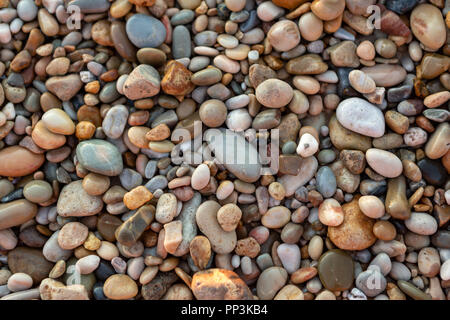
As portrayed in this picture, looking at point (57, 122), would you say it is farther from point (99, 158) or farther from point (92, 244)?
point (92, 244)

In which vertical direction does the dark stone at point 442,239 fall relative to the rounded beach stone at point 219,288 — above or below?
above

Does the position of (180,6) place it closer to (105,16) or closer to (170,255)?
(105,16)

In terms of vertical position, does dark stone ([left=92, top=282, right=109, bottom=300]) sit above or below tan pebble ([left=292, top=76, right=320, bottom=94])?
below

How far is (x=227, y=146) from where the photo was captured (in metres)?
1.26

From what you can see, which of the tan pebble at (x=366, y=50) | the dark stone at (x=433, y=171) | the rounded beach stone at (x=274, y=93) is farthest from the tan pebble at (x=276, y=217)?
the tan pebble at (x=366, y=50)

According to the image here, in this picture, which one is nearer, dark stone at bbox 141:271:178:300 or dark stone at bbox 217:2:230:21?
dark stone at bbox 141:271:178:300

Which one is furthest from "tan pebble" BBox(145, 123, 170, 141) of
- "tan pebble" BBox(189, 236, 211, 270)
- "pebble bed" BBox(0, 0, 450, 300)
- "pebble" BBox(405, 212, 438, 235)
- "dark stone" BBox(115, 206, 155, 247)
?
"pebble" BBox(405, 212, 438, 235)

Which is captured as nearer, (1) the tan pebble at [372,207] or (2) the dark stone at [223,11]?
(1) the tan pebble at [372,207]

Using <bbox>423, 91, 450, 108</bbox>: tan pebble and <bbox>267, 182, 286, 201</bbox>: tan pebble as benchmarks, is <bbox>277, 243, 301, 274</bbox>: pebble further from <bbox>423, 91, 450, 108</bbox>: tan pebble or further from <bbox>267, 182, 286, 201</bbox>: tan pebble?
<bbox>423, 91, 450, 108</bbox>: tan pebble

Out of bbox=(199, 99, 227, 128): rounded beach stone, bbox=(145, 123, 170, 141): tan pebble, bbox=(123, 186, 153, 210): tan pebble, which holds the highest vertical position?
bbox=(199, 99, 227, 128): rounded beach stone

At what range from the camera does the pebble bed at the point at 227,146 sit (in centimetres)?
120

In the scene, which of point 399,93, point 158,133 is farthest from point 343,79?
point 158,133

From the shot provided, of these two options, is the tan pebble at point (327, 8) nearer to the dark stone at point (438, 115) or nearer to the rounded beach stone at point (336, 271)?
the dark stone at point (438, 115)

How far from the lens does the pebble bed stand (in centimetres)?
120
